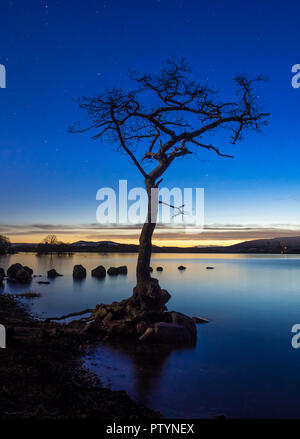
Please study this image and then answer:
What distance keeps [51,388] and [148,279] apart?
25.6ft

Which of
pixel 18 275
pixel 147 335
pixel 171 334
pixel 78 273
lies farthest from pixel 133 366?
pixel 78 273

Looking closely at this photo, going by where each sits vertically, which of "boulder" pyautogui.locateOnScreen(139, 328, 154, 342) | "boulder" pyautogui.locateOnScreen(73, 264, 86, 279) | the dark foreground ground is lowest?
"boulder" pyautogui.locateOnScreen(73, 264, 86, 279)

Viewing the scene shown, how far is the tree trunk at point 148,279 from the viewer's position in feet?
43.3

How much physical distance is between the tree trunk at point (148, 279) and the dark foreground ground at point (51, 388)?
3685 millimetres

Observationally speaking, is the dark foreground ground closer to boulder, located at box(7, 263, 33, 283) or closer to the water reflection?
the water reflection

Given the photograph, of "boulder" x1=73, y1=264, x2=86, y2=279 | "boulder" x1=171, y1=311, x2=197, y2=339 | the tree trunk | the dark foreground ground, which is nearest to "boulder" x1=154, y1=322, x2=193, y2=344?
"boulder" x1=171, y1=311, x2=197, y2=339

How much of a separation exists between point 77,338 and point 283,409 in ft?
21.9

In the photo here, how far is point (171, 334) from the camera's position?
11.9 meters

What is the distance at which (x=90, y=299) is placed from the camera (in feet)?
82.2

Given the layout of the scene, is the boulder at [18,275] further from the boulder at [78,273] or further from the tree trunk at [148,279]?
the tree trunk at [148,279]

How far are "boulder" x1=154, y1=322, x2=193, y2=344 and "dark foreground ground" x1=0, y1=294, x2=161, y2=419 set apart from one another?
2.87 m

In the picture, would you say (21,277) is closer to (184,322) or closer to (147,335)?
(184,322)

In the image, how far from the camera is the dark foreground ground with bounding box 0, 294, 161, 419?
17.7 ft
